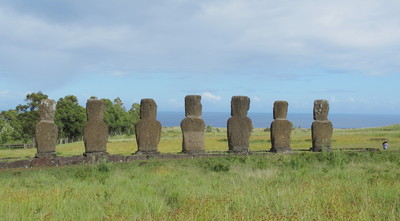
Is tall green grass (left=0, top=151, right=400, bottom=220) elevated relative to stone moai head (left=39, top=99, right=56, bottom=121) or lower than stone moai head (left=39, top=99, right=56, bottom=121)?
lower

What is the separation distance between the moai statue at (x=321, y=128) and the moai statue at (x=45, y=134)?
36.9 feet

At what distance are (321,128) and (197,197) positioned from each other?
38.9ft

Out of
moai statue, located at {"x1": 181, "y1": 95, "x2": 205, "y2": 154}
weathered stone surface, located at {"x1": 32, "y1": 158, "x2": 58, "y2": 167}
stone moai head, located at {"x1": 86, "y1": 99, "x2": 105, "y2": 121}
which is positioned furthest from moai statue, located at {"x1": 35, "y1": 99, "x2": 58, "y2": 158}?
moai statue, located at {"x1": 181, "y1": 95, "x2": 205, "y2": 154}

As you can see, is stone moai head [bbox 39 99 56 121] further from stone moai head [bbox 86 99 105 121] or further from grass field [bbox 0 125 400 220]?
grass field [bbox 0 125 400 220]

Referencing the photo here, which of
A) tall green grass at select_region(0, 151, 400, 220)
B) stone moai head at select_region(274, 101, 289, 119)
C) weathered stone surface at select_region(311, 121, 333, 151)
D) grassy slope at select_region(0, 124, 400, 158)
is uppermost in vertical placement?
stone moai head at select_region(274, 101, 289, 119)

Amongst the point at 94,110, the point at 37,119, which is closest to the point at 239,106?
the point at 94,110

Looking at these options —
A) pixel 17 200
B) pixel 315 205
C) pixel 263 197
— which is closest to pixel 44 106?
pixel 17 200

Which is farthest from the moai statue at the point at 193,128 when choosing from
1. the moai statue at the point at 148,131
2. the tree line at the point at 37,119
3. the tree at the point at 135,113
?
the tree at the point at 135,113

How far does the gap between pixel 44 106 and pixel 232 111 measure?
7930 mm

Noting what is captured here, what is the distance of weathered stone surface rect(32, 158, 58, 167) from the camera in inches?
544

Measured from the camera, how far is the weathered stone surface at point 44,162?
1383 cm

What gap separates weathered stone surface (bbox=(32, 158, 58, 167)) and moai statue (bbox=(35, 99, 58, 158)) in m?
1.63

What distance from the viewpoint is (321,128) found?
17.7 meters

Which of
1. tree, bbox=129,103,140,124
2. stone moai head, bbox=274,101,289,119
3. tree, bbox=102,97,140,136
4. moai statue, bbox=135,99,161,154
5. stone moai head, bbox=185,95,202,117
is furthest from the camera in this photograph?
tree, bbox=129,103,140,124
